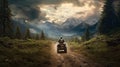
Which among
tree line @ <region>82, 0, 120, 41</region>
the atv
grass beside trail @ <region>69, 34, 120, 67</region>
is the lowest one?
grass beside trail @ <region>69, 34, 120, 67</region>

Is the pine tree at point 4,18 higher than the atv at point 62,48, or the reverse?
the pine tree at point 4,18

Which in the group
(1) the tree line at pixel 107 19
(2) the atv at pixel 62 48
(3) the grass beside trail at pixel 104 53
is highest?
(1) the tree line at pixel 107 19

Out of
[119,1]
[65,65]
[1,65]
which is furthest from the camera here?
[119,1]

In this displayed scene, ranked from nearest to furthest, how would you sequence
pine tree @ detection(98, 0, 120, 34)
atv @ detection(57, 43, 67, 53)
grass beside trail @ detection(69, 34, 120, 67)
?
1. grass beside trail @ detection(69, 34, 120, 67)
2. atv @ detection(57, 43, 67, 53)
3. pine tree @ detection(98, 0, 120, 34)

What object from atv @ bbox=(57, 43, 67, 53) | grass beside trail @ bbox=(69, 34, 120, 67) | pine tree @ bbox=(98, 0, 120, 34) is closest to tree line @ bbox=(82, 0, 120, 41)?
pine tree @ bbox=(98, 0, 120, 34)

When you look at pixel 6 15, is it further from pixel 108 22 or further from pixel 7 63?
pixel 7 63

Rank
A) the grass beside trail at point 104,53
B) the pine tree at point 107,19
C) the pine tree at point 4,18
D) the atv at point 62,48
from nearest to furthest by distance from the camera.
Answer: the grass beside trail at point 104,53
the atv at point 62,48
the pine tree at point 4,18
the pine tree at point 107,19

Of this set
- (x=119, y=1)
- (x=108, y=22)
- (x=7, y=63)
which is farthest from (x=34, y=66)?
(x=119, y=1)

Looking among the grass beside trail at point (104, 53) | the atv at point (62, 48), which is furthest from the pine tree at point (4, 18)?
the atv at point (62, 48)

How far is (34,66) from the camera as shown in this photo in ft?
89.1

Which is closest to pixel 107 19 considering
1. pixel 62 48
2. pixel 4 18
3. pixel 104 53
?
pixel 4 18

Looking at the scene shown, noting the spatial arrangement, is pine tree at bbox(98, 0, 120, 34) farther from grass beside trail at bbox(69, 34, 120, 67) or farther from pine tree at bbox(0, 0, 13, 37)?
grass beside trail at bbox(69, 34, 120, 67)

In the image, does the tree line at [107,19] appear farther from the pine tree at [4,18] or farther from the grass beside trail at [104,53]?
the grass beside trail at [104,53]

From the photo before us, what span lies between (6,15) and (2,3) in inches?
159
